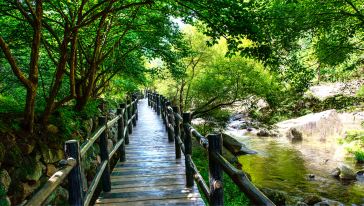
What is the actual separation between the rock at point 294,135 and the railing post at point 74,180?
23218 mm

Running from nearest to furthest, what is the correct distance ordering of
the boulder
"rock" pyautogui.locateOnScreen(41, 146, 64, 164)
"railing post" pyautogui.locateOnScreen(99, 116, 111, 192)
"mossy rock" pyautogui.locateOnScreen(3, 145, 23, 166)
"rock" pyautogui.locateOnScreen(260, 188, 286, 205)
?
"mossy rock" pyautogui.locateOnScreen(3, 145, 23, 166) → "railing post" pyautogui.locateOnScreen(99, 116, 111, 192) → "rock" pyautogui.locateOnScreen(41, 146, 64, 164) → "rock" pyautogui.locateOnScreen(260, 188, 286, 205) → the boulder

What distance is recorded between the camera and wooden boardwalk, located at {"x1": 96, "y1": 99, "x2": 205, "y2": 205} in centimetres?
505

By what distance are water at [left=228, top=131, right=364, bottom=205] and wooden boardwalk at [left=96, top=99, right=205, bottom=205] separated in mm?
6293

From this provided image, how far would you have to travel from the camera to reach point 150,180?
240 inches

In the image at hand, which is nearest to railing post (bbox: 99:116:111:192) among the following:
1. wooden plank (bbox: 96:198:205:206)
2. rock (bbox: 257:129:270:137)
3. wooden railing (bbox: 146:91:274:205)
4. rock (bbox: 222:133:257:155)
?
wooden plank (bbox: 96:198:205:206)

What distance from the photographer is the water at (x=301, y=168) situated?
13766 millimetres

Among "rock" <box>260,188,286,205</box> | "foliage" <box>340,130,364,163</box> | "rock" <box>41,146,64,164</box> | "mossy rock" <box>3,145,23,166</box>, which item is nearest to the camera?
"mossy rock" <box>3,145,23,166</box>

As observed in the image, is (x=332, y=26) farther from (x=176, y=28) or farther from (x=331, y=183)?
(x=331, y=183)

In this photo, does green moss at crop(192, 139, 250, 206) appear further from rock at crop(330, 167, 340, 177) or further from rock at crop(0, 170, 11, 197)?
rock at crop(330, 167, 340, 177)

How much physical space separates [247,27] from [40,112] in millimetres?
4805

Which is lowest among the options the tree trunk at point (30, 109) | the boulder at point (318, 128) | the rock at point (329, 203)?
the rock at point (329, 203)

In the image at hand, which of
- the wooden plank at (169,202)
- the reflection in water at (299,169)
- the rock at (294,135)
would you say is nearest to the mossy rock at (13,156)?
the wooden plank at (169,202)

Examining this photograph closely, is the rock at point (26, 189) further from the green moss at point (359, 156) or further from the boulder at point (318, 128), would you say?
the boulder at point (318, 128)

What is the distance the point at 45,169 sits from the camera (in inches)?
247
